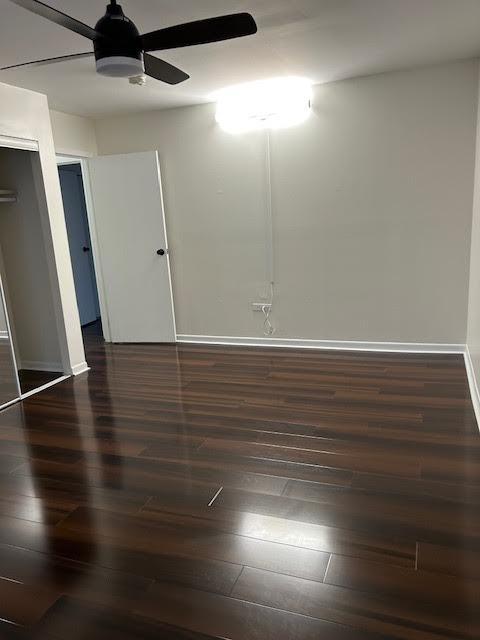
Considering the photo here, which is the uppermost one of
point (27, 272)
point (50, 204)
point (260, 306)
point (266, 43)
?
point (266, 43)

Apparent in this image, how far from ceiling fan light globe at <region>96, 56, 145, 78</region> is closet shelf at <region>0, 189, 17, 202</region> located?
2.27 metres

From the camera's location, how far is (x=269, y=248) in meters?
4.63

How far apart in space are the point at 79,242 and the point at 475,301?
16.0ft

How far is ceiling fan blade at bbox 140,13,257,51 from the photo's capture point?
1954 millimetres

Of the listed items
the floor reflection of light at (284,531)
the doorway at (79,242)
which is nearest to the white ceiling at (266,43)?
the doorway at (79,242)

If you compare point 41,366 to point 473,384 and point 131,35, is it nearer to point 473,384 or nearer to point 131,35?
point 131,35

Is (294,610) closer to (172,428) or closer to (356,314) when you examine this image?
(172,428)

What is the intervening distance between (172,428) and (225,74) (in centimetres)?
267

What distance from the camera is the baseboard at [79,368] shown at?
14.2ft

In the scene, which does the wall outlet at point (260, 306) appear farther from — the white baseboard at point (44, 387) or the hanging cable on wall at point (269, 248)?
the white baseboard at point (44, 387)

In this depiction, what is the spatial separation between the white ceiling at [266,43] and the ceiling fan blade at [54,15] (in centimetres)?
55

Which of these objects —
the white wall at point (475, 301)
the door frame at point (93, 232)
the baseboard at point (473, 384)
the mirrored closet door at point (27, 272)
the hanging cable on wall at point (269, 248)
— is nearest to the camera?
the baseboard at point (473, 384)

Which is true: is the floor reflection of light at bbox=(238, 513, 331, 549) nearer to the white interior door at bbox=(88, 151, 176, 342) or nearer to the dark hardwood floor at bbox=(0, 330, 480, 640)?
the dark hardwood floor at bbox=(0, 330, 480, 640)

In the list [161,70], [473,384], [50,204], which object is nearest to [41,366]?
[50,204]
